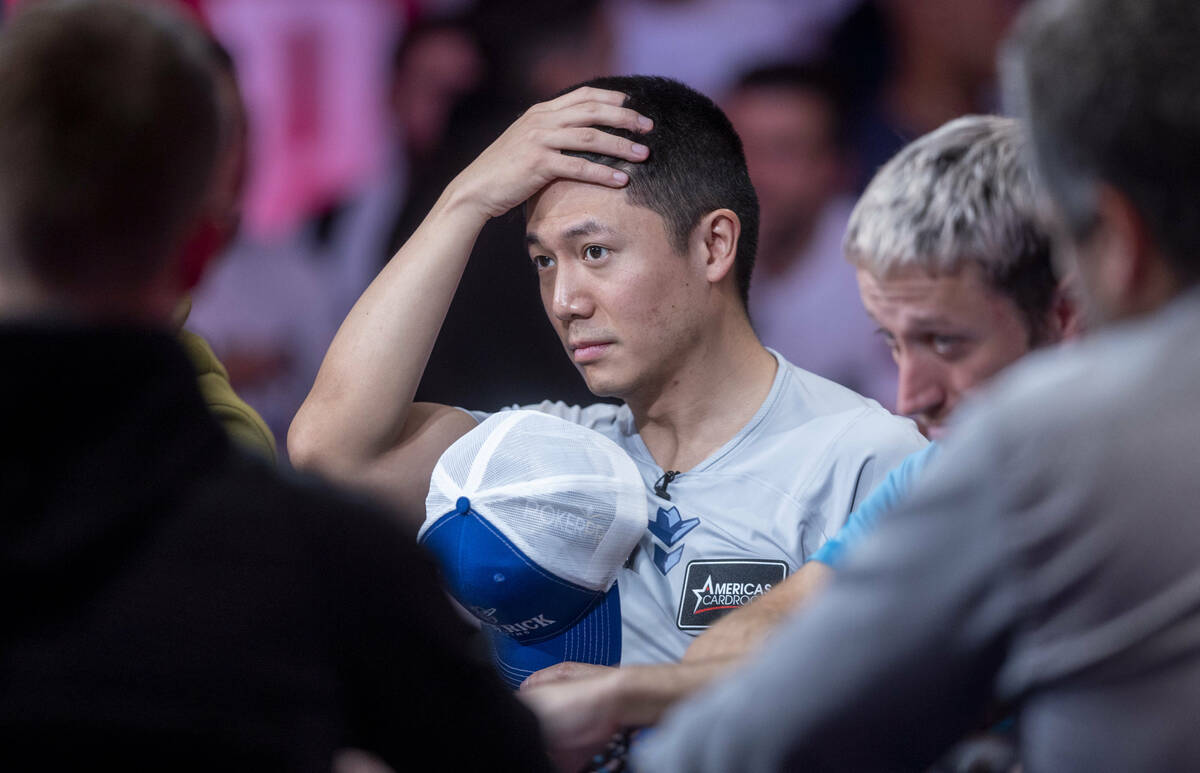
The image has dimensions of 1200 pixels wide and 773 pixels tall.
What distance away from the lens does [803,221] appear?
3199 mm

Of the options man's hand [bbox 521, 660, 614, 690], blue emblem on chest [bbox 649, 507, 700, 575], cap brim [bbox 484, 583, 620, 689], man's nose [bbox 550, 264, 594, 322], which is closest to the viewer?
man's hand [bbox 521, 660, 614, 690]

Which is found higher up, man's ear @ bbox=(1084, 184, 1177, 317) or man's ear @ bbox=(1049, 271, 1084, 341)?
man's ear @ bbox=(1084, 184, 1177, 317)

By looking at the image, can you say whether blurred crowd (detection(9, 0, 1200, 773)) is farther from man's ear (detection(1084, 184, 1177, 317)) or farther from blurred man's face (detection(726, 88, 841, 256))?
blurred man's face (detection(726, 88, 841, 256))

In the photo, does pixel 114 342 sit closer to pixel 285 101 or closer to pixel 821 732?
pixel 821 732

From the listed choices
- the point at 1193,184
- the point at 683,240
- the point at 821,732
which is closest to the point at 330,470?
the point at 683,240

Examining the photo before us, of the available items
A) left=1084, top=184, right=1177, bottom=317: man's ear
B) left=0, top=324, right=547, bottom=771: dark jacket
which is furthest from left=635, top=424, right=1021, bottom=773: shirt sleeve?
left=0, top=324, right=547, bottom=771: dark jacket

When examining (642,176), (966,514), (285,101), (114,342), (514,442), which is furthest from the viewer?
(285,101)

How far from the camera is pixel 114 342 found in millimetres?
772

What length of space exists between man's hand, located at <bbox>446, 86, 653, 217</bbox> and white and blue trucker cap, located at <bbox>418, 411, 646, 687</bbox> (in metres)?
0.47

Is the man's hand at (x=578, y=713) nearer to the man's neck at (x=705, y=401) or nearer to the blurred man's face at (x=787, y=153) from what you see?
the man's neck at (x=705, y=401)

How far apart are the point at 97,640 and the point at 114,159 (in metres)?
0.31

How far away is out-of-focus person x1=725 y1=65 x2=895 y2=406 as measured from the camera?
3.15 metres

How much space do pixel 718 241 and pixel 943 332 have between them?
0.65m

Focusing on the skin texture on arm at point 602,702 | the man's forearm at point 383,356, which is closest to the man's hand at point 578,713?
the skin texture on arm at point 602,702
